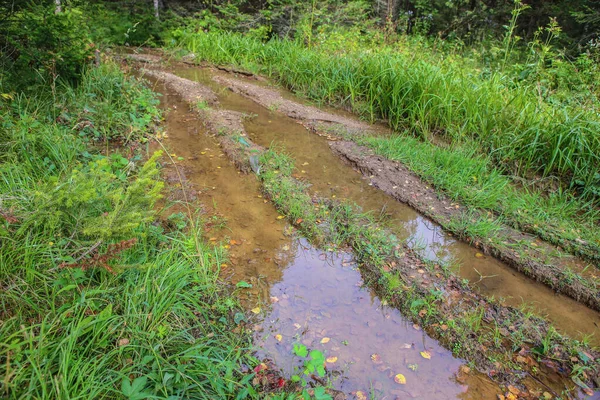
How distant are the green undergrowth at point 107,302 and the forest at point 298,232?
0.6 inches

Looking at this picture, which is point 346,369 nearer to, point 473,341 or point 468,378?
point 468,378

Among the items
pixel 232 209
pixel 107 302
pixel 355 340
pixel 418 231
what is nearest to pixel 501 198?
pixel 418 231

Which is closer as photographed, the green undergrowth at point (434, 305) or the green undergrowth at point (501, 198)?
the green undergrowth at point (434, 305)

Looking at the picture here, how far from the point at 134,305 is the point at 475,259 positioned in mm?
2848

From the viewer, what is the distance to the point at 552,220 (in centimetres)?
390

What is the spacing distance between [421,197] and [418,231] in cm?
58

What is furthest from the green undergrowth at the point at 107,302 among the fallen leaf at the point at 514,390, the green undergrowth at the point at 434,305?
the fallen leaf at the point at 514,390

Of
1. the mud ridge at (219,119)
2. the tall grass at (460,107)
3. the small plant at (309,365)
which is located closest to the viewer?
the small plant at (309,365)

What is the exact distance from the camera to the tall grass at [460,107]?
14.5ft

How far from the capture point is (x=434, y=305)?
2766 millimetres

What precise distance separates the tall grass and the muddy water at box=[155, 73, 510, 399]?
2.98 m

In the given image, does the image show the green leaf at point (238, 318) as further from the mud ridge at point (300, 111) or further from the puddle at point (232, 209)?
the mud ridge at point (300, 111)

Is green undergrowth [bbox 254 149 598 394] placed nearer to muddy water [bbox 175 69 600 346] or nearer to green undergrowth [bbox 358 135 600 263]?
muddy water [bbox 175 69 600 346]

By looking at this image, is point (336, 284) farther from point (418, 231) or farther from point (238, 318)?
point (418, 231)
